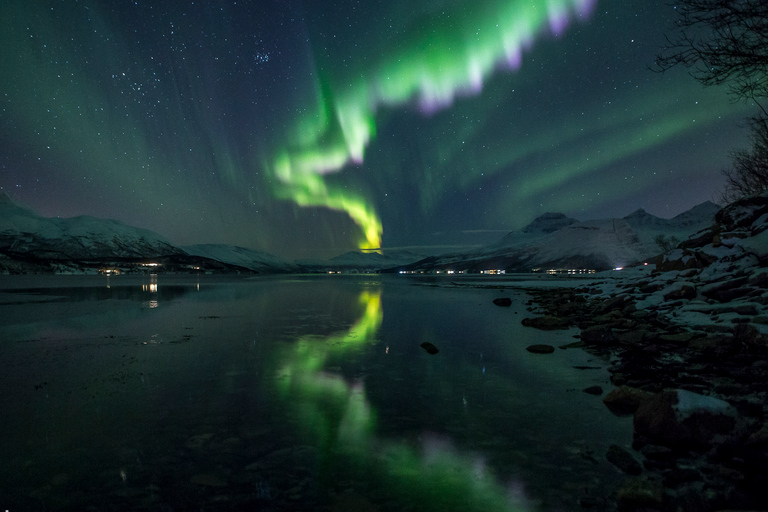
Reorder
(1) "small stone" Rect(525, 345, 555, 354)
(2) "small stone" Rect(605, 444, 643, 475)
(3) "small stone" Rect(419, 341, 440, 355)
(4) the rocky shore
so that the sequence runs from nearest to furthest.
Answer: (4) the rocky shore
(2) "small stone" Rect(605, 444, 643, 475)
(1) "small stone" Rect(525, 345, 555, 354)
(3) "small stone" Rect(419, 341, 440, 355)

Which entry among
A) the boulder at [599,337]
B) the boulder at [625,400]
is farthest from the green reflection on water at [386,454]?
the boulder at [599,337]

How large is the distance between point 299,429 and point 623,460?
5649 millimetres

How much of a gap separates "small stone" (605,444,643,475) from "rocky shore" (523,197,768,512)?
0.6 inches

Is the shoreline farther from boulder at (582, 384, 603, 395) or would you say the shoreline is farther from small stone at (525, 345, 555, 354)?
small stone at (525, 345, 555, 354)

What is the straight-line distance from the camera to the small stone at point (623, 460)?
217 inches

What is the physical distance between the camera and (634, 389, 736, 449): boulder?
240 inches

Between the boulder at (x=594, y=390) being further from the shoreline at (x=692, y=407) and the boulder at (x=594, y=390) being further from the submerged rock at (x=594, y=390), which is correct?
the shoreline at (x=692, y=407)

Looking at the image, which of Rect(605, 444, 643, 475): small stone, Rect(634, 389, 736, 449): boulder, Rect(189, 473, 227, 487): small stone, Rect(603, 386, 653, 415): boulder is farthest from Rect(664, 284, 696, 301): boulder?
Rect(189, 473, 227, 487): small stone

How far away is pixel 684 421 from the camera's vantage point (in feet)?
20.4

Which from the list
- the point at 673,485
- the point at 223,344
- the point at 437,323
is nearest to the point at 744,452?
the point at 673,485

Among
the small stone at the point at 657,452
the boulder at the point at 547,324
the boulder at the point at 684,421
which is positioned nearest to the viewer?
the small stone at the point at 657,452

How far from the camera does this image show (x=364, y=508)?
4.79m

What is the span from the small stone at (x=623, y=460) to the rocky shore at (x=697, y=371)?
0.01 meters

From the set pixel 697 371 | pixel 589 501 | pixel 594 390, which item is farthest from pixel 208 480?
pixel 697 371
